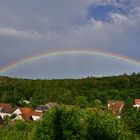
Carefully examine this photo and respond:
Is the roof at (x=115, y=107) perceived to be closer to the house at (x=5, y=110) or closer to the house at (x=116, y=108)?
the house at (x=116, y=108)

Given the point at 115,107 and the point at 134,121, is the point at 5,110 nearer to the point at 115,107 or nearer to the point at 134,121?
the point at 115,107

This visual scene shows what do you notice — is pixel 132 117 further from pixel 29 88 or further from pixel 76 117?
pixel 29 88

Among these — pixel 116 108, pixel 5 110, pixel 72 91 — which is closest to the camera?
pixel 116 108

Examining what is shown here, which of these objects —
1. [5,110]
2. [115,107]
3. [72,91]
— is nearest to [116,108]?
[115,107]

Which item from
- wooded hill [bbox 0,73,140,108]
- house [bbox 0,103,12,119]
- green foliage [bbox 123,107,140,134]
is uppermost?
wooded hill [bbox 0,73,140,108]

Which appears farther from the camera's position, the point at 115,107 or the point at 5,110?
the point at 5,110

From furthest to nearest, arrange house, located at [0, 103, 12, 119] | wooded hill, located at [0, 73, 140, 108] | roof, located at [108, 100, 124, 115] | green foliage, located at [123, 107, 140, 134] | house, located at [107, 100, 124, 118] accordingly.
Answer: wooded hill, located at [0, 73, 140, 108] < house, located at [0, 103, 12, 119] < roof, located at [108, 100, 124, 115] < house, located at [107, 100, 124, 118] < green foliage, located at [123, 107, 140, 134]

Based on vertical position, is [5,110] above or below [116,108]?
below

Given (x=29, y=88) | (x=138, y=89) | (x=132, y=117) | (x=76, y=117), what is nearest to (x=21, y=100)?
(x=29, y=88)

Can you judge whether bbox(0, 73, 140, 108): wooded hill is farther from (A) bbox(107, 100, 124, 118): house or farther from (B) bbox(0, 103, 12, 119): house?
(A) bbox(107, 100, 124, 118): house

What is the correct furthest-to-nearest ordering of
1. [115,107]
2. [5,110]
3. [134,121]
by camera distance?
[5,110] < [115,107] < [134,121]

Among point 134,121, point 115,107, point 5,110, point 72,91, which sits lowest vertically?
point 5,110

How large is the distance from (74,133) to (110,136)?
8.71 feet

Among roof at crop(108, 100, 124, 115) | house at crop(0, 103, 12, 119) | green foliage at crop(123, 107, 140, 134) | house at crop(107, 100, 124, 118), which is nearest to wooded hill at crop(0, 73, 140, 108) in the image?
house at crop(0, 103, 12, 119)
